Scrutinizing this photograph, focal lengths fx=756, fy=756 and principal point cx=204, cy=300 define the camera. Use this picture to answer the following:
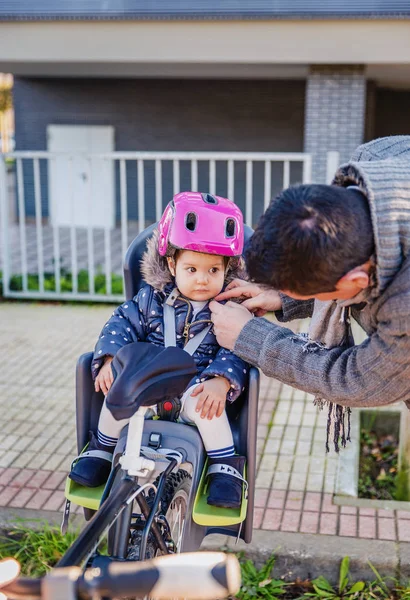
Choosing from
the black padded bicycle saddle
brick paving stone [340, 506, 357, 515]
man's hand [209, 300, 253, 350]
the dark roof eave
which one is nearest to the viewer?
the black padded bicycle saddle

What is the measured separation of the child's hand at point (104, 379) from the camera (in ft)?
8.45

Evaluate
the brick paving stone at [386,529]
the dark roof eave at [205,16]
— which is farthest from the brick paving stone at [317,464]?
the dark roof eave at [205,16]

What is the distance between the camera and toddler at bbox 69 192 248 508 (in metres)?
2.57

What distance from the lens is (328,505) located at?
3635 millimetres

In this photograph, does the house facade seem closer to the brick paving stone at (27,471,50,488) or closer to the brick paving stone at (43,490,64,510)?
the brick paving stone at (27,471,50,488)

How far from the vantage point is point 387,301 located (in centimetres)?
197

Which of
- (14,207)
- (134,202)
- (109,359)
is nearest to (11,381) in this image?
(109,359)

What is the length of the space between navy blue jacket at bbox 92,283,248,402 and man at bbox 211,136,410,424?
0.28 metres

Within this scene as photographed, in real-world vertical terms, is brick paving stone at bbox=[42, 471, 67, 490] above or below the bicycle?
below

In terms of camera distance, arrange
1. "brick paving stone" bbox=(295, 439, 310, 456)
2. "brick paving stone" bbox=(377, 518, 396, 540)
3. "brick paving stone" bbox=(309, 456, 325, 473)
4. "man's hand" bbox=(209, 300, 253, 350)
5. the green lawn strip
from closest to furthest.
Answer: "man's hand" bbox=(209, 300, 253, 350) < the green lawn strip < "brick paving stone" bbox=(377, 518, 396, 540) < "brick paving stone" bbox=(309, 456, 325, 473) < "brick paving stone" bbox=(295, 439, 310, 456)

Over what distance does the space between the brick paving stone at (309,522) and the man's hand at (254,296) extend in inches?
45.8

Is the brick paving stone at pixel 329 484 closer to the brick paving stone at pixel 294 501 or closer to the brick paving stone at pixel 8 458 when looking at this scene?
the brick paving stone at pixel 294 501

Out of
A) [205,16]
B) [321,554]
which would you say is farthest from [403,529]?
[205,16]

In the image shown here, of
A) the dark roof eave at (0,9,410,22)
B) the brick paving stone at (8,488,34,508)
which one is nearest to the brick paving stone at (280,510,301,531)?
the brick paving stone at (8,488,34,508)
